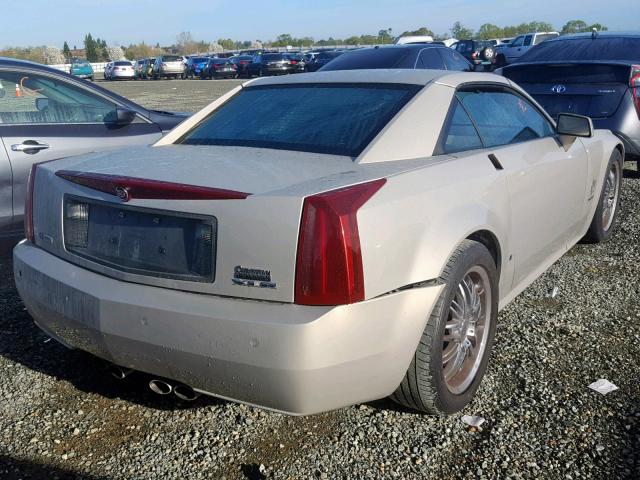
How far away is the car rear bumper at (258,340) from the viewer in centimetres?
227

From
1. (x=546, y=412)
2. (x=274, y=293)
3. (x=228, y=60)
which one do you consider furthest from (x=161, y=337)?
(x=228, y=60)

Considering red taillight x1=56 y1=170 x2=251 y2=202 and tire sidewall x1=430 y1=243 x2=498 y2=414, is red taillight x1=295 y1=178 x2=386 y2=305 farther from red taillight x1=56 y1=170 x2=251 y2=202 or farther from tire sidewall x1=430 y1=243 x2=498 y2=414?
tire sidewall x1=430 y1=243 x2=498 y2=414

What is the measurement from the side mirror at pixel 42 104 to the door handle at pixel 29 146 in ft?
1.33

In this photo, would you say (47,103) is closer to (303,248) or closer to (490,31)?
(303,248)

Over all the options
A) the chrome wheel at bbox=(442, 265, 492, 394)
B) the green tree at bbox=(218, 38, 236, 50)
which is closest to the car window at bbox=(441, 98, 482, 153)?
the chrome wheel at bbox=(442, 265, 492, 394)

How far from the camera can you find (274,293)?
90.9 inches

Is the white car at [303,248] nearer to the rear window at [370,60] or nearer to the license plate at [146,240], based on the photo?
the license plate at [146,240]

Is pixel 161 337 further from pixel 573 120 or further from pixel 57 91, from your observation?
pixel 57 91

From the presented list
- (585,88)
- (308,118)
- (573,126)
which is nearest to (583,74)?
(585,88)

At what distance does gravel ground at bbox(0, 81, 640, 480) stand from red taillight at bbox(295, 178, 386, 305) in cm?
73

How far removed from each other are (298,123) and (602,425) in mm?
1882

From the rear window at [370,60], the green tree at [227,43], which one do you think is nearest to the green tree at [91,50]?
the green tree at [227,43]

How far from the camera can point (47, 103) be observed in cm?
514

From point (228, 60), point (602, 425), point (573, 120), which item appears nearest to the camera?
point (602, 425)
